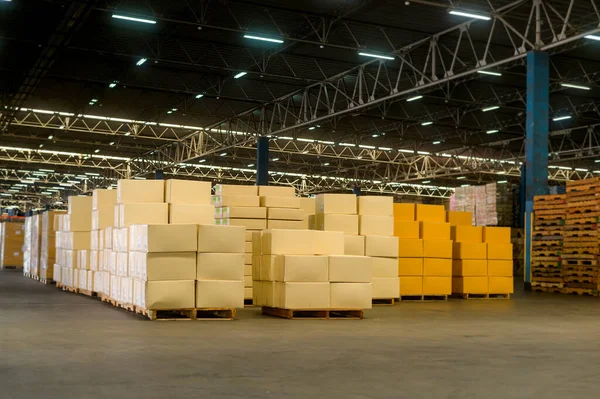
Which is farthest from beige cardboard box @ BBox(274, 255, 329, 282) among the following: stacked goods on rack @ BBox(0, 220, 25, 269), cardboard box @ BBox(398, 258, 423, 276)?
stacked goods on rack @ BBox(0, 220, 25, 269)

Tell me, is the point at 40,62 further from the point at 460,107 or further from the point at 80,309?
the point at 460,107

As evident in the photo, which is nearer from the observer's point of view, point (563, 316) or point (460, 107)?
point (563, 316)

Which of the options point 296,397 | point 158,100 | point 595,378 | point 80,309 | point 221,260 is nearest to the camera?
point 296,397

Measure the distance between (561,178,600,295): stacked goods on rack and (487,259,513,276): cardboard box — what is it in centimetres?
207

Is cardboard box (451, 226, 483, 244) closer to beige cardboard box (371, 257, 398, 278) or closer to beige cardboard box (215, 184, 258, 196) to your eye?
beige cardboard box (371, 257, 398, 278)

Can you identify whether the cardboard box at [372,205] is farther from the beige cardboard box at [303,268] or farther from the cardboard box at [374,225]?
the beige cardboard box at [303,268]

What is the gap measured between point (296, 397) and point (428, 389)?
96 centimetres

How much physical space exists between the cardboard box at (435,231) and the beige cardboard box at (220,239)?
213 inches

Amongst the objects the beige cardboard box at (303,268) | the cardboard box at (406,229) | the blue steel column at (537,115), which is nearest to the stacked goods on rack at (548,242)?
the blue steel column at (537,115)

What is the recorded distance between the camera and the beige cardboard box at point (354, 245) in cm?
1274

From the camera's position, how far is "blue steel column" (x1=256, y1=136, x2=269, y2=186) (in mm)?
25812

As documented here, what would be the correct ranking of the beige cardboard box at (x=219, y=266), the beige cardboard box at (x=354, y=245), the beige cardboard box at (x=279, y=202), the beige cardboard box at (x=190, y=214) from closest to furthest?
the beige cardboard box at (x=219, y=266) < the beige cardboard box at (x=190, y=214) < the beige cardboard box at (x=354, y=245) < the beige cardboard box at (x=279, y=202)

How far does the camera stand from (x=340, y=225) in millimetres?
12875

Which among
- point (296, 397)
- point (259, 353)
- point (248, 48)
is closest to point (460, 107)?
point (248, 48)
